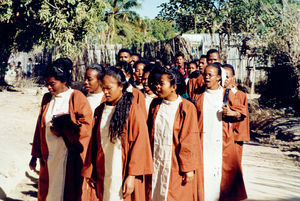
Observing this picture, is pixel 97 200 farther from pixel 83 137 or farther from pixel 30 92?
pixel 30 92

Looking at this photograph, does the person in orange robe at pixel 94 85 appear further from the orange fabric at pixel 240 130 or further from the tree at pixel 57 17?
the tree at pixel 57 17

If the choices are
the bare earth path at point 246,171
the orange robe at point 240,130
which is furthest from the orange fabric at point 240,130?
the bare earth path at point 246,171

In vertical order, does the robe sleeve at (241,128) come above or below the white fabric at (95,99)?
below

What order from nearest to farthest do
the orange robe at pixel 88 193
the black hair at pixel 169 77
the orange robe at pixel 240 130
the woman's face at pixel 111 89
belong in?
1. the woman's face at pixel 111 89
2. the orange robe at pixel 88 193
3. the black hair at pixel 169 77
4. the orange robe at pixel 240 130

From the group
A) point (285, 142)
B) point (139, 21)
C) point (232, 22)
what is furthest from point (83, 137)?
point (139, 21)

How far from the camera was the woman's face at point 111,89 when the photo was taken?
3242 millimetres

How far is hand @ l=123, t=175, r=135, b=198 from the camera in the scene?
120 inches

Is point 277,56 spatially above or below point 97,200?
above

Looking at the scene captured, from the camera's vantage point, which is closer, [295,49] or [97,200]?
[97,200]

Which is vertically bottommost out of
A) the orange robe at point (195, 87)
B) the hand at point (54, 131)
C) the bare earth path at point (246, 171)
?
the bare earth path at point (246, 171)

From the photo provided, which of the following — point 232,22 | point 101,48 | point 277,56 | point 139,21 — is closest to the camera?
point 277,56

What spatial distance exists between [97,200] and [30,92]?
15.4m

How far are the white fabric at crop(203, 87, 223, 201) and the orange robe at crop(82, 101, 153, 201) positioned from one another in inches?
57.1

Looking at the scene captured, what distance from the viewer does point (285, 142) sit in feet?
29.7
